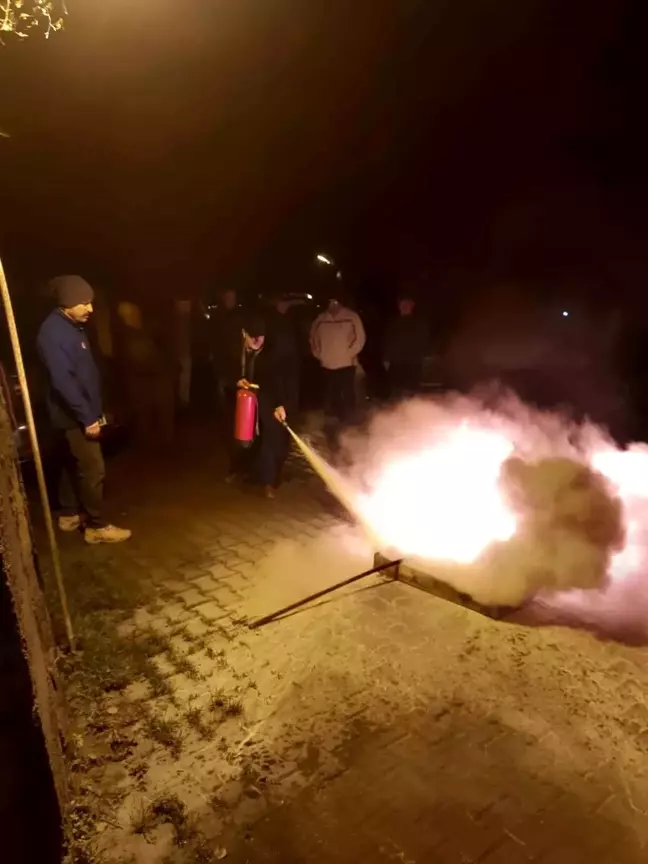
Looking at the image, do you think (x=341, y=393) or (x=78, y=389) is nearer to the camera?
(x=78, y=389)

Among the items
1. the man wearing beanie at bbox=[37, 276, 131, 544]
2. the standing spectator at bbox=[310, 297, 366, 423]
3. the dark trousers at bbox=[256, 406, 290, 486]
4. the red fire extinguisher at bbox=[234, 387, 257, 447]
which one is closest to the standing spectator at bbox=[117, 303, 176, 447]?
the standing spectator at bbox=[310, 297, 366, 423]

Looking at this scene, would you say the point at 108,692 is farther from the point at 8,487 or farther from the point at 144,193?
the point at 144,193

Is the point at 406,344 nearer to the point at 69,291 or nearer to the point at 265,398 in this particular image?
the point at 265,398

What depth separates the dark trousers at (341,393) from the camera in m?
10.4

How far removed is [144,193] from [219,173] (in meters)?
2.12

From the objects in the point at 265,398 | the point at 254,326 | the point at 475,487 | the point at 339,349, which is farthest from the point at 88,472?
the point at 339,349

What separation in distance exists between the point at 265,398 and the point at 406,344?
15.4ft

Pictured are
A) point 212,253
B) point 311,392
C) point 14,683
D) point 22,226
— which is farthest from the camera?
point 212,253

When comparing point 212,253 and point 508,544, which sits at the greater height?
point 212,253

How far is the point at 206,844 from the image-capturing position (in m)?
3.33

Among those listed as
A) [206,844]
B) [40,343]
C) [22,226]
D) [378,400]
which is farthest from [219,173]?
[206,844]

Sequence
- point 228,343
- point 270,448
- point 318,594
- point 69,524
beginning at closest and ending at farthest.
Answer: point 318,594 → point 69,524 → point 270,448 → point 228,343

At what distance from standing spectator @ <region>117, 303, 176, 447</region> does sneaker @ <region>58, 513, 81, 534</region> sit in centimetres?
356

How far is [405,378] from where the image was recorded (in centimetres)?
1255
